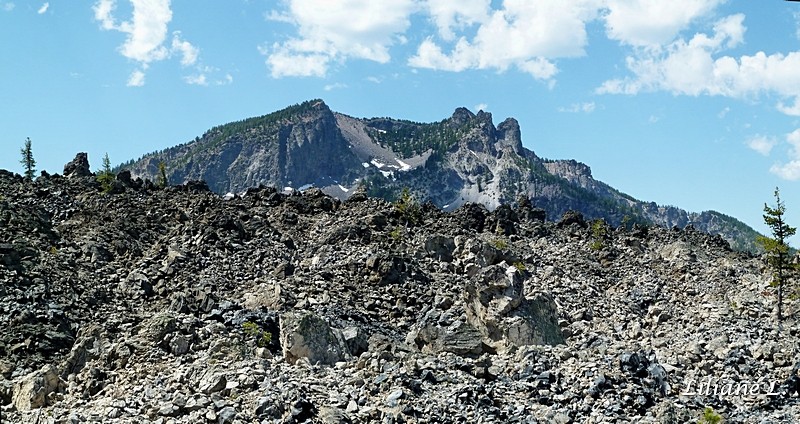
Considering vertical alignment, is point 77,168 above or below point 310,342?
above

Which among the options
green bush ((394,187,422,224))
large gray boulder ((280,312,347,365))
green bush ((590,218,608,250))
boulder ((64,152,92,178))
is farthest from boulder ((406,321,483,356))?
boulder ((64,152,92,178))

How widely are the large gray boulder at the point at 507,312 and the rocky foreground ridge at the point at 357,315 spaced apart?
5.2 inches

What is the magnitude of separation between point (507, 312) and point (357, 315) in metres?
8.65

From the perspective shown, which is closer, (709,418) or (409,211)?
(709,418)

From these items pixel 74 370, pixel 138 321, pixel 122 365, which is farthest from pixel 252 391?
pixel 138 321

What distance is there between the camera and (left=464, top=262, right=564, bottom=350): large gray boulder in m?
41.6

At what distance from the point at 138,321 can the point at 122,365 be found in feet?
24.4

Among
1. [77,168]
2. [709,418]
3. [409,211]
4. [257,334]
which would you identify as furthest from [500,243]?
[77,168]

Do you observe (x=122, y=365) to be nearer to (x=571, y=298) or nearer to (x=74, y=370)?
(x=74, y=370)

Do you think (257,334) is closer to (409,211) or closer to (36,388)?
(36,388)

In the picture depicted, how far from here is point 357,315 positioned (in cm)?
4350

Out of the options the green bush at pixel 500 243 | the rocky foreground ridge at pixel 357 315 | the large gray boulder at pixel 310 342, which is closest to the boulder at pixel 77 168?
the rocky foreground ridge at pixel 357 315

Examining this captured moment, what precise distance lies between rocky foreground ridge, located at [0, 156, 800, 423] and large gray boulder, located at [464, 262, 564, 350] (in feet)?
0.43

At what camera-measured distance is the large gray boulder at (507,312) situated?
4156cm
